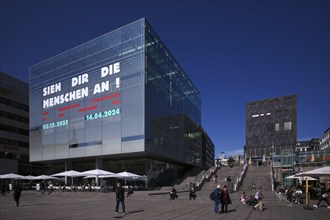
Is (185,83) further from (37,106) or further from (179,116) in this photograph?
(37,106)

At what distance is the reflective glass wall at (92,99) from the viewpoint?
4197 centimetres

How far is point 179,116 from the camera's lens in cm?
5619

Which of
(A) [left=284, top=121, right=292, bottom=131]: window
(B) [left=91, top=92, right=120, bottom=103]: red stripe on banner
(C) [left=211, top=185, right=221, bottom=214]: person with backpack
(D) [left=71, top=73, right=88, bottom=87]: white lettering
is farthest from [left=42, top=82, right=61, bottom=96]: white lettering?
(A) [left=284, top=121, right=292, bottom=131]: window

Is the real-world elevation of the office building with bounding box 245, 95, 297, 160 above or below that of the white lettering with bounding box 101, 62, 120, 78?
below

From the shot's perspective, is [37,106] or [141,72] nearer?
[141,72]

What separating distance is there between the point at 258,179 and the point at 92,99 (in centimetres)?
2613

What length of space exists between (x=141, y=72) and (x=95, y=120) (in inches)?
413

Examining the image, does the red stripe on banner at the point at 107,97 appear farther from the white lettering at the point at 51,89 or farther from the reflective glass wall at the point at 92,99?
the white lettering at the point at 51,89

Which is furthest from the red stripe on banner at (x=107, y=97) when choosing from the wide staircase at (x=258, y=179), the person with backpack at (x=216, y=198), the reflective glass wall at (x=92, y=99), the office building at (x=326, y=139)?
the office building at (x=326, y=139)

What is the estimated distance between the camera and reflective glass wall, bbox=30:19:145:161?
41969 millimetres

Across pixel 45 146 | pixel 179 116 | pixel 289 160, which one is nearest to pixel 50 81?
pixel 45 146

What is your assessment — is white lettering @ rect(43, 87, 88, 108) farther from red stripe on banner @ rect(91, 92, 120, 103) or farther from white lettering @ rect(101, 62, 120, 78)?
white lettering @ rect(101, 62, 120, 78)

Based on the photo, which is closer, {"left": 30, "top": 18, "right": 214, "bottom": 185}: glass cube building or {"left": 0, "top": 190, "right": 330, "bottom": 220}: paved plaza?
{"left": 0, "top": 190, "right": 330, "bottom": 220}: paved plaza

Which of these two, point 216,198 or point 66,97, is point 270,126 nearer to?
point 66,97
